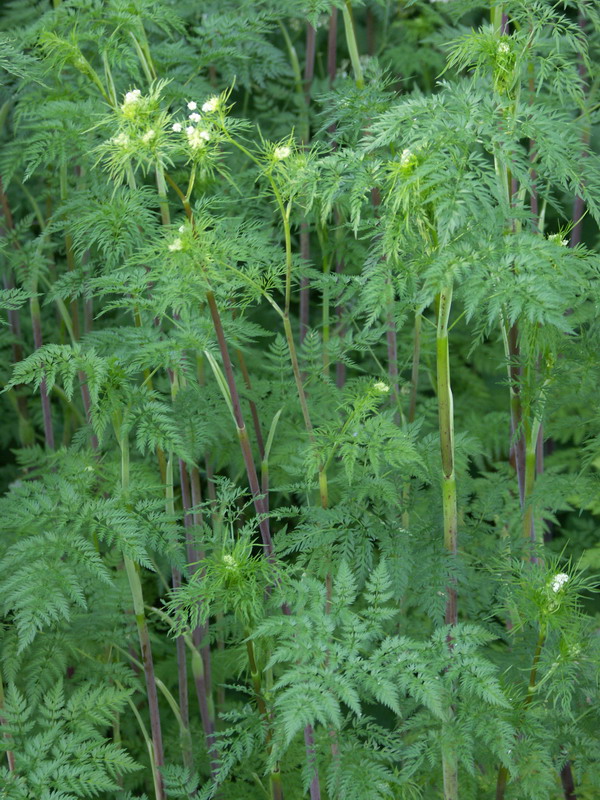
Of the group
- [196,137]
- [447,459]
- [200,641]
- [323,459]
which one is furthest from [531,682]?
[196,137]

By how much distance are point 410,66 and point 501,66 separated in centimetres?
144

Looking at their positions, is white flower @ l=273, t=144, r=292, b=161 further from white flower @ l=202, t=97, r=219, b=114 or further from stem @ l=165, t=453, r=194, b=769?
stem @ l=165, t=453, r=194, b=769

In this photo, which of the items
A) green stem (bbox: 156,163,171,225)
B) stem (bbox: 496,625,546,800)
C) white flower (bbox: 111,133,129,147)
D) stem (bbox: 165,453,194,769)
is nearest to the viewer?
white flower (bbox: 111,133,129,147)

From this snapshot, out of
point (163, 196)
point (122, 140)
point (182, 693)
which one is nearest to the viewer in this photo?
point (122, 140)

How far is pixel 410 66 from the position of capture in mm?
2969

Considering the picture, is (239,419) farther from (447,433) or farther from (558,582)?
(558,582)

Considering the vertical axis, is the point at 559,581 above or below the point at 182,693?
above

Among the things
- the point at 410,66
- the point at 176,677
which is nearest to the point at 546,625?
the point at 176,677

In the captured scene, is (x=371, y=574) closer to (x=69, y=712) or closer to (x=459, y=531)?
(x=459, y=531)

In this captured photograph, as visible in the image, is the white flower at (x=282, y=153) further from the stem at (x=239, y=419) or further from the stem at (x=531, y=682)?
the stem at (x=531, y=682)

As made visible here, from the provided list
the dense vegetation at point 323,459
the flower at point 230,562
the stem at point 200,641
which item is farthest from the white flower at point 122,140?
the stem at point 200,641

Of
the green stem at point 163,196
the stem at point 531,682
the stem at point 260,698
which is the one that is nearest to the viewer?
the stem at point 531,682

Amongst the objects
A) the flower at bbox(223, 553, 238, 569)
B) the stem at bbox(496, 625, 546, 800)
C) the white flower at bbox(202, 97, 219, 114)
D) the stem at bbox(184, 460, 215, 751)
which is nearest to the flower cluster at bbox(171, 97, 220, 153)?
the white flower at bbox(202, 97, 219, 114)

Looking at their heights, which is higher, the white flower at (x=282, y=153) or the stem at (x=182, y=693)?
the white flower at (x=282, y=153)
